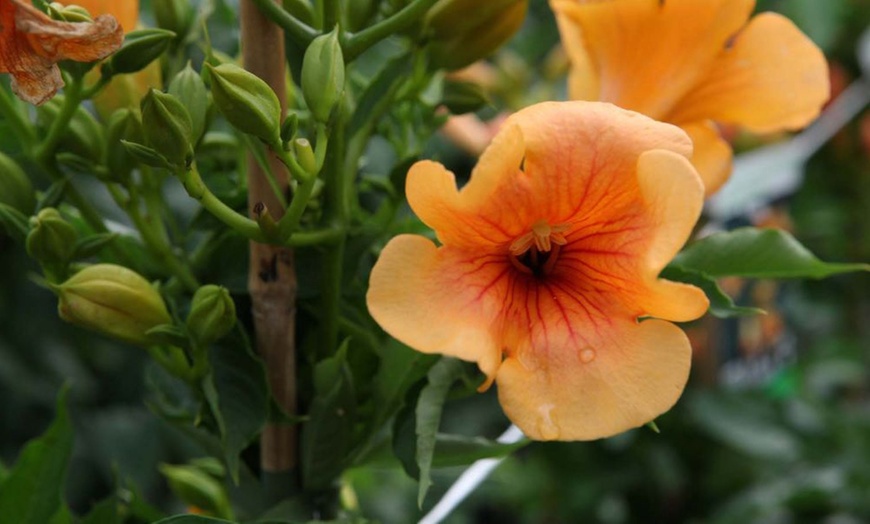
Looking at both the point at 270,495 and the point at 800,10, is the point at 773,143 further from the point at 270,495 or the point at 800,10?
the point at 270,495

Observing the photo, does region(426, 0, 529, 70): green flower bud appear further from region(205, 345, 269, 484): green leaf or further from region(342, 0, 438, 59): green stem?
region(205, 345, 269, 484): green leaf

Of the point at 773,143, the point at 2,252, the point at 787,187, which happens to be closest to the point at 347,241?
the point at 787,187

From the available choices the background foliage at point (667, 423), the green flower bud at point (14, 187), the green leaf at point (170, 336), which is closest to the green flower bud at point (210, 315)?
the green leaf at point (170, 336)

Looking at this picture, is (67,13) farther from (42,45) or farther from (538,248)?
(538,248)

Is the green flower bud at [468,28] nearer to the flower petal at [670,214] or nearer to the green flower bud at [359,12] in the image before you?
the green flower bud at [359,12]

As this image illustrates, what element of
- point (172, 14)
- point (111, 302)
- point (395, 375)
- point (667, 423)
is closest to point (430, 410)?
point (395, 375)

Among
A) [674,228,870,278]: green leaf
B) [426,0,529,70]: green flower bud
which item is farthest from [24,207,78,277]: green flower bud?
[674,228,870,278]: green leaf
